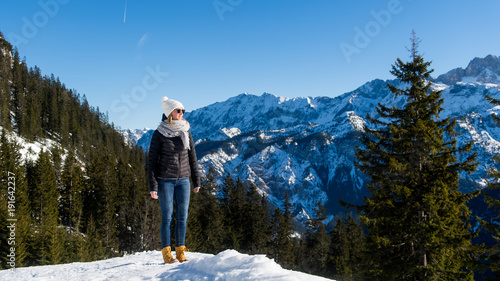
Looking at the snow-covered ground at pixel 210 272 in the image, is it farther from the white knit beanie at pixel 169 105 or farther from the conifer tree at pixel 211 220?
the conifer tree at pixel 211 220

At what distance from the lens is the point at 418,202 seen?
1232 cm

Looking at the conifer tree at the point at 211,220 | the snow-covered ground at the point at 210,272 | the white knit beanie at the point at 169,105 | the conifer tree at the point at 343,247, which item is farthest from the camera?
the conifer tree at the point at 343,247

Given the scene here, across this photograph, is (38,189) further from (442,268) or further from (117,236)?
(442,268)

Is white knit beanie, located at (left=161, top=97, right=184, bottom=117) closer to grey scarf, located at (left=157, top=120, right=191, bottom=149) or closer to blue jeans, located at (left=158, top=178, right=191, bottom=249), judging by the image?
grey scarf, located at (left=157, top=120, right=191, bottom=149)

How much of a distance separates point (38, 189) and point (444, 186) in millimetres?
50918

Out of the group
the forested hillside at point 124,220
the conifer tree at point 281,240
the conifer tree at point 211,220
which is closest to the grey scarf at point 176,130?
the forested hillside at point 124,220

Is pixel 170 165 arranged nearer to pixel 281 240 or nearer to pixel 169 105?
pixel 169 105

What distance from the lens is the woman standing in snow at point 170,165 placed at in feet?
20.5

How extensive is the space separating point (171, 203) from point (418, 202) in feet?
34.7

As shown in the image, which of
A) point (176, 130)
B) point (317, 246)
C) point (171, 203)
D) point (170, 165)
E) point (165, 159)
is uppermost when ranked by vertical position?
point (176, 130)

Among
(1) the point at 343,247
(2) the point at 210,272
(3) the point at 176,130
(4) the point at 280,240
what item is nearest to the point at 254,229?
(4) the point at 280,240

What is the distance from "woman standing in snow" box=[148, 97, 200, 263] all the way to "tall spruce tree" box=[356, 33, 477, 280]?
8938 mm

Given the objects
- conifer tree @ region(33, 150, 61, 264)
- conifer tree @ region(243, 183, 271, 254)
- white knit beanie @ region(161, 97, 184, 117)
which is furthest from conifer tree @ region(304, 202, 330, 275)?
white knit beanie @ region(161, 97, 184, 117)

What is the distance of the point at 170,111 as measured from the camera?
638 cm
